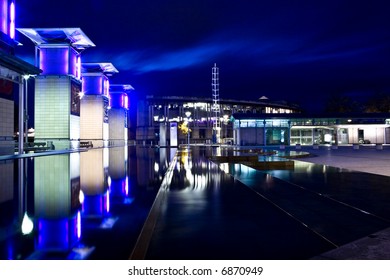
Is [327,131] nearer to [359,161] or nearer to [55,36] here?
[359,161]

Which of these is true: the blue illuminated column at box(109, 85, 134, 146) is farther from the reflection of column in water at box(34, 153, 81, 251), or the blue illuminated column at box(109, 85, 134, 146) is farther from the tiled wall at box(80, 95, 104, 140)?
the reflection of column in water at box(34, 153, 81, 251)

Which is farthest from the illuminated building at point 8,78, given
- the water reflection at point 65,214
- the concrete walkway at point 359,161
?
the concrete walkway at point 359,161

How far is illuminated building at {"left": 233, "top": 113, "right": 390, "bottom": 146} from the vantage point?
59.3 m

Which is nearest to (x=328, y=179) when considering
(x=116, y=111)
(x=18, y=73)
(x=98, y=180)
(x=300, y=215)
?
(x=300, y=215)

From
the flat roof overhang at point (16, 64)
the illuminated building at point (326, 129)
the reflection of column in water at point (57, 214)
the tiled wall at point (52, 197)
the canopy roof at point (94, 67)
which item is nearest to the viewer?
the reflection of column in water at point (57, 214)

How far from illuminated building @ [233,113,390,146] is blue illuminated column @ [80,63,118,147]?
21.5m

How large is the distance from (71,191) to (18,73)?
853 inches

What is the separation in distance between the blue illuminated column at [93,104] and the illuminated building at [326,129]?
21513mm

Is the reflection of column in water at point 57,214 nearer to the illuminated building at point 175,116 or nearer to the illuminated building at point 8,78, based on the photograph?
the illuminated building at point 8,78

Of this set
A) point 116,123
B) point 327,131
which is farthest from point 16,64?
point 327,131

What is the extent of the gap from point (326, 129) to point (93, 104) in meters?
39.5

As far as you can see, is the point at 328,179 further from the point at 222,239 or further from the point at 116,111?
the point at 116,111

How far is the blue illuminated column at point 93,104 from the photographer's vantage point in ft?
172

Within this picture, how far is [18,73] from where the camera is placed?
91.7ft
